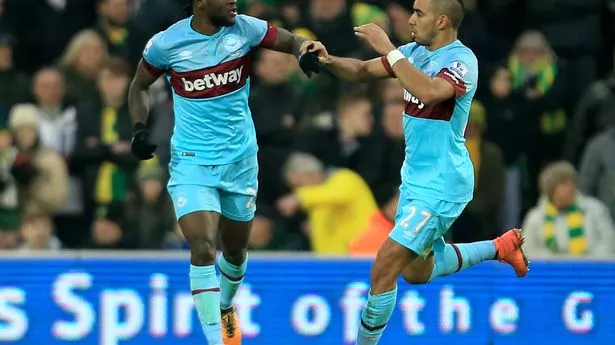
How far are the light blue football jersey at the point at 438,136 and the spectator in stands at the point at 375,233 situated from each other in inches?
113

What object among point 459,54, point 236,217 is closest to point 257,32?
point 236,217

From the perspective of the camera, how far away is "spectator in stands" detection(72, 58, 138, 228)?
13992 mm

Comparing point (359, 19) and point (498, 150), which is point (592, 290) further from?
point (359, 19)

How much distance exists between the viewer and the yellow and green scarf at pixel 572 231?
42.7ft

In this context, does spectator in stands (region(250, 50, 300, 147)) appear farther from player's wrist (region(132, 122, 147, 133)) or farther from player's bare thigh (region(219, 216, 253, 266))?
player's wrist (region(132, 122, 147, 133))

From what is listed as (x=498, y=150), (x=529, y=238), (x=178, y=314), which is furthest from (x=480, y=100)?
(x=178, y=314)

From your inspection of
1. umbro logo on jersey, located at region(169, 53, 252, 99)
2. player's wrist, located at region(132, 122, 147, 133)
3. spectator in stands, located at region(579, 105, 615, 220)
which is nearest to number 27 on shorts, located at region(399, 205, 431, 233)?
umbro logo on jersey, located at region(169, 53, 252, 99)

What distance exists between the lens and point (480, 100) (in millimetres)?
14383

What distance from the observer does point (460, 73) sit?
9.54 m

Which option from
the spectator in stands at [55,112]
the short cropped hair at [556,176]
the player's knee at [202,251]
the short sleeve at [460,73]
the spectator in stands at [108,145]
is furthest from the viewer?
the spectator in stands at [55,112]

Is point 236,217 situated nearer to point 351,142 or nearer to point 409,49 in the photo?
point 409,49

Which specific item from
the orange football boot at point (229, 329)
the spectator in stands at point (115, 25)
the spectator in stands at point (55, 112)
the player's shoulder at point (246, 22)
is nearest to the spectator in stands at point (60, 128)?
the spectator in stands at point (55, 112)

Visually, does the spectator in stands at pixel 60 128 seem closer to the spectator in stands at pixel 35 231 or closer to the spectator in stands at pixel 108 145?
the spectator in stands at pixel 108 145

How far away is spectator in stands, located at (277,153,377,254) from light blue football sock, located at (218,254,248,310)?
2.53 meters
